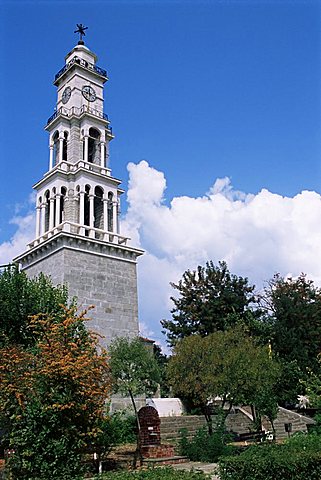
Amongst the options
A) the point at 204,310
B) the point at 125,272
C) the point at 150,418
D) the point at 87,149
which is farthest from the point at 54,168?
the point at 150,418

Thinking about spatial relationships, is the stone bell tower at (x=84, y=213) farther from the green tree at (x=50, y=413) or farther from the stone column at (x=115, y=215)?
the green tree at (x=50, y=413)

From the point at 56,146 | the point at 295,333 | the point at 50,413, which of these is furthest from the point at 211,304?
the point at 50,413

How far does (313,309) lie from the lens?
36.1 meters

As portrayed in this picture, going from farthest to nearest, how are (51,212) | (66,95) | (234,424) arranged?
1. (66,95)
2. (51,212)
3. (234,424)

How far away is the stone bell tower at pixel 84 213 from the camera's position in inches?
1084

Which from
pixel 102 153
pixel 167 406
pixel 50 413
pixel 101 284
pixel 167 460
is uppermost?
pixel 102 153

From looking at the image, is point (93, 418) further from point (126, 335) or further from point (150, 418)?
point (126, 335)

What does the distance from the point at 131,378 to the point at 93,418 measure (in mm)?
8024

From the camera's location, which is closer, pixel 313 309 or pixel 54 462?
pixel 54 462

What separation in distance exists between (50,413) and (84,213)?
20.8 meters

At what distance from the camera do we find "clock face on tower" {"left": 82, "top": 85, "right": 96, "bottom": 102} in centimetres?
3275

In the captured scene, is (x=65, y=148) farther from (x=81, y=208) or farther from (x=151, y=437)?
(x=151, y=437)

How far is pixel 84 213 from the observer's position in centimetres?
3050

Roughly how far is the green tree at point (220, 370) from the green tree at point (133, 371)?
5.52 ft
